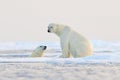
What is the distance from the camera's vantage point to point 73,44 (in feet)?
39.9

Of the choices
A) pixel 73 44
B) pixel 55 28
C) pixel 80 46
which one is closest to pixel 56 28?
pixel 55 28

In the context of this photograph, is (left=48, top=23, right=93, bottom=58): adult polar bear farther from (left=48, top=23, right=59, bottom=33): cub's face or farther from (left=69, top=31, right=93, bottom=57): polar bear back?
(left=48, top=23, right=59, bottom=33): cub's face

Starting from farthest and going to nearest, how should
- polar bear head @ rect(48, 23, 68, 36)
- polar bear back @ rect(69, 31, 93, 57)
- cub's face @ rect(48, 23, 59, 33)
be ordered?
cub's face @ rect(48, 23, 59, 33) < polar bear head @ rect(48, 23, 68, 36) < polar bear back @ rect(69, 31, 93, 57)

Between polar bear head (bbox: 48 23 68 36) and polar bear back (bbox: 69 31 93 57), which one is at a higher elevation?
polar bear head (bbox: 48 23 68 36)

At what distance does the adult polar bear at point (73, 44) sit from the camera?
39.5 ft

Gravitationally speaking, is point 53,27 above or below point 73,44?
above

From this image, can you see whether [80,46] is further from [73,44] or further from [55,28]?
[55,28]

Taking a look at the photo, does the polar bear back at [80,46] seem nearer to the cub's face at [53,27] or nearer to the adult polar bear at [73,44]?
the adult polar bear at [73,44]

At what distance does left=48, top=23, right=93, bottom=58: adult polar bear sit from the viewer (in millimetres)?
12039

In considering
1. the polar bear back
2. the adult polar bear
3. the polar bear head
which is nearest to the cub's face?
the polar bear head

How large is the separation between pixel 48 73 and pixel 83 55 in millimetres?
4318

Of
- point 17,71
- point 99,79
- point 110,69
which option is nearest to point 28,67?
point 17,71

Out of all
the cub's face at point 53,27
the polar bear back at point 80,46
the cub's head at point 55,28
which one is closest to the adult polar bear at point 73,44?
the polar bear back at point 80,46

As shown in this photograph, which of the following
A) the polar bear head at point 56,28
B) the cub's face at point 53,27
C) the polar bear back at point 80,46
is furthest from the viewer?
the cub's face at point 53,27
